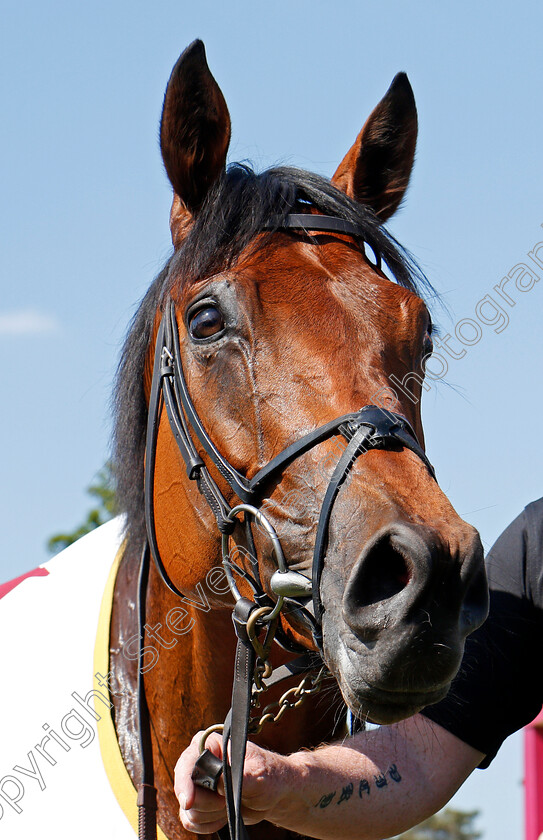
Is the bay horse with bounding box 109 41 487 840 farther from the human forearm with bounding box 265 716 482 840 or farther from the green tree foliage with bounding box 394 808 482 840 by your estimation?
the green tree foliage with bounding box 394 808 482 840

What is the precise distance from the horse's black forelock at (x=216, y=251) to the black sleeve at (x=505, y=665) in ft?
3.58

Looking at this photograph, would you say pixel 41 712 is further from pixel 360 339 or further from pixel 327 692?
pixel 360 339

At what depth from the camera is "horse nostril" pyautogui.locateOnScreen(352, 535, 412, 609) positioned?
208 cm

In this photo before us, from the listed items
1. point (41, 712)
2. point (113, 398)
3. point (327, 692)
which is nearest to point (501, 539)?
point (327, 692)

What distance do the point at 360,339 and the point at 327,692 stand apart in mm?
1494

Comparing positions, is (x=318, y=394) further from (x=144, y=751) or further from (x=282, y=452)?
(x=144, y=751)

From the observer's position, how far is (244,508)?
2607 mm

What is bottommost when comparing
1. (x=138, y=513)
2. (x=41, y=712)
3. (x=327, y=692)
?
(x=327, y=692)

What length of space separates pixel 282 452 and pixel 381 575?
1.71 ft

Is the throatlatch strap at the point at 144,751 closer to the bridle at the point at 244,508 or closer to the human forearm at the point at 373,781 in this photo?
the bridle at the point at 244,508

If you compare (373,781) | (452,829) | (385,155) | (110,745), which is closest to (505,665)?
(373,781)

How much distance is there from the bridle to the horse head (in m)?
0.01

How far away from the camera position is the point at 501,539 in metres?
3.23

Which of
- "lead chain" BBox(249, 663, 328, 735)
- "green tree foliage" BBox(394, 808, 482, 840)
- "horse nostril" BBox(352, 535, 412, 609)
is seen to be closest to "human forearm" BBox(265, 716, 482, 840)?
"lead chain" BBox(249, 663, 328, 735)
